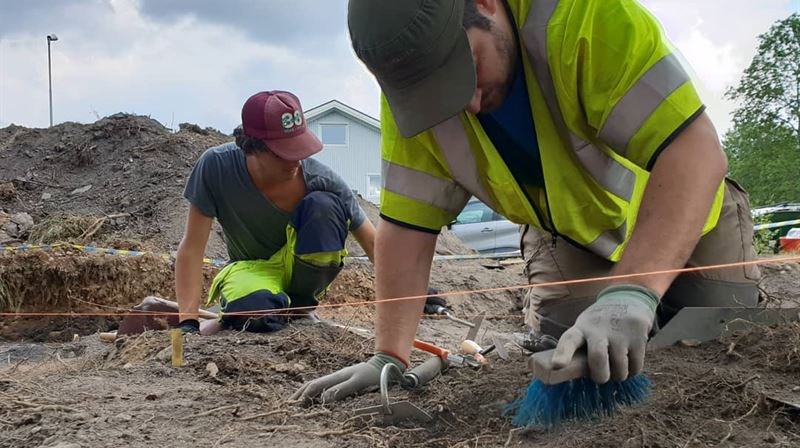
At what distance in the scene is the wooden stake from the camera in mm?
2621

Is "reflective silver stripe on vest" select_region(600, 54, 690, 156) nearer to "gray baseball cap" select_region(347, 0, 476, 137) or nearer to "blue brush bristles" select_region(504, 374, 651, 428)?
"gray baseball cap" select_region(347, 0, 476, 137)

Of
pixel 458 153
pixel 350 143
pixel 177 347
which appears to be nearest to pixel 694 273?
pixel 458 153

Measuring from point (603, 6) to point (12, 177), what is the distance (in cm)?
1131

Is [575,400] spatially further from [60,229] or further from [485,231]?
[485,231]

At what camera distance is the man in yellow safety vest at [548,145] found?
5.49ft

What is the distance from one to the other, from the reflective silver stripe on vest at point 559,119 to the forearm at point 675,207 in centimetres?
33

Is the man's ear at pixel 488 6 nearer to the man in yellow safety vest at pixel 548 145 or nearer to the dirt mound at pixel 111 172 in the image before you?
the man in yellow safety vest at pixel 548 145

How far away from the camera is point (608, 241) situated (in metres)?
2.44

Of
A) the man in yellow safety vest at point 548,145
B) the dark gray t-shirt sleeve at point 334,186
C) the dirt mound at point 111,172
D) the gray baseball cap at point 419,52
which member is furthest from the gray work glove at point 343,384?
the dirt mound at point 111,172

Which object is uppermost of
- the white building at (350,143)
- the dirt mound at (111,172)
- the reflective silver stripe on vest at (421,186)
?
the white building at (350,143)

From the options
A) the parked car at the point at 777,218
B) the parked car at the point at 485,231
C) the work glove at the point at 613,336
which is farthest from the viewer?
the parked car at the point at 485,231

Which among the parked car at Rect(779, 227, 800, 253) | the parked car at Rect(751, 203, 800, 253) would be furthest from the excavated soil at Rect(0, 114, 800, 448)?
the parked car at Rect(751, 203, 800, 253)

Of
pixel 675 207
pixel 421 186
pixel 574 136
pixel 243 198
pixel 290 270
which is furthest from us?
pixel 290 270

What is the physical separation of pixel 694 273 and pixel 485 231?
8766mm
